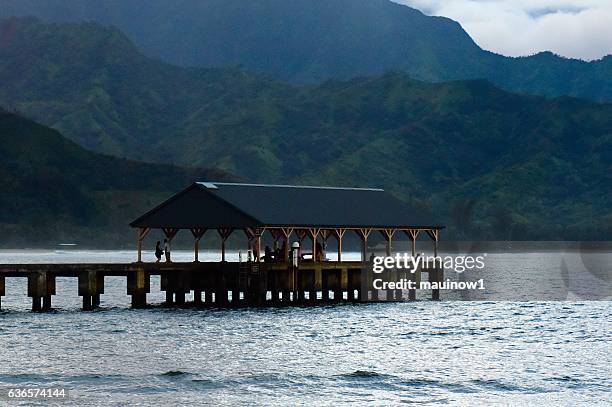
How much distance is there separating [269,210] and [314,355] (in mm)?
27393

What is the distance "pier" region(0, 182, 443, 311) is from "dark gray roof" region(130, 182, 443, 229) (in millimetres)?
75

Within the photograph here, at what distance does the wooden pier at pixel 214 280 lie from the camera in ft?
253

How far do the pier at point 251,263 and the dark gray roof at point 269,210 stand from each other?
0.25ft

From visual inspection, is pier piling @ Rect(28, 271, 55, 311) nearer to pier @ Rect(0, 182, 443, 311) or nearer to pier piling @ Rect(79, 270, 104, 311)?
pier @ Rect(0, 182, 443, 311)

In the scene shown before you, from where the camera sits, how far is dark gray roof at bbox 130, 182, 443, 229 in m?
82.4

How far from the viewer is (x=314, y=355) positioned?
5778cm

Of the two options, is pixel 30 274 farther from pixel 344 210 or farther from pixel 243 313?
pixel 344 210

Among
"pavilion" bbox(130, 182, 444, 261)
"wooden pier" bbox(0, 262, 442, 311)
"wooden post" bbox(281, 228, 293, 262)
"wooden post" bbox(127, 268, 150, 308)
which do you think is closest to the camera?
"wooden pier" bbox(0, 262, 442, 311)

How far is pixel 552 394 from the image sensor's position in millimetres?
46062

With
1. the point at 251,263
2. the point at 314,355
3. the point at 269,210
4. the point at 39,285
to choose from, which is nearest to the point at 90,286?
the point at 39,285

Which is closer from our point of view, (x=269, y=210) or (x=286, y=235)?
(x=286, y=235)

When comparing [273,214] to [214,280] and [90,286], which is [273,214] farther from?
[90,286]

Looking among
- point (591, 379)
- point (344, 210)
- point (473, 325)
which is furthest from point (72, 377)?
point (344, 210)

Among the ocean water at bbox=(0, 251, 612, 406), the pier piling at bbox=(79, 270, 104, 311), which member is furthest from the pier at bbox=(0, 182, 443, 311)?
the ocean water at bbox=(0, 251, 612, 406)
